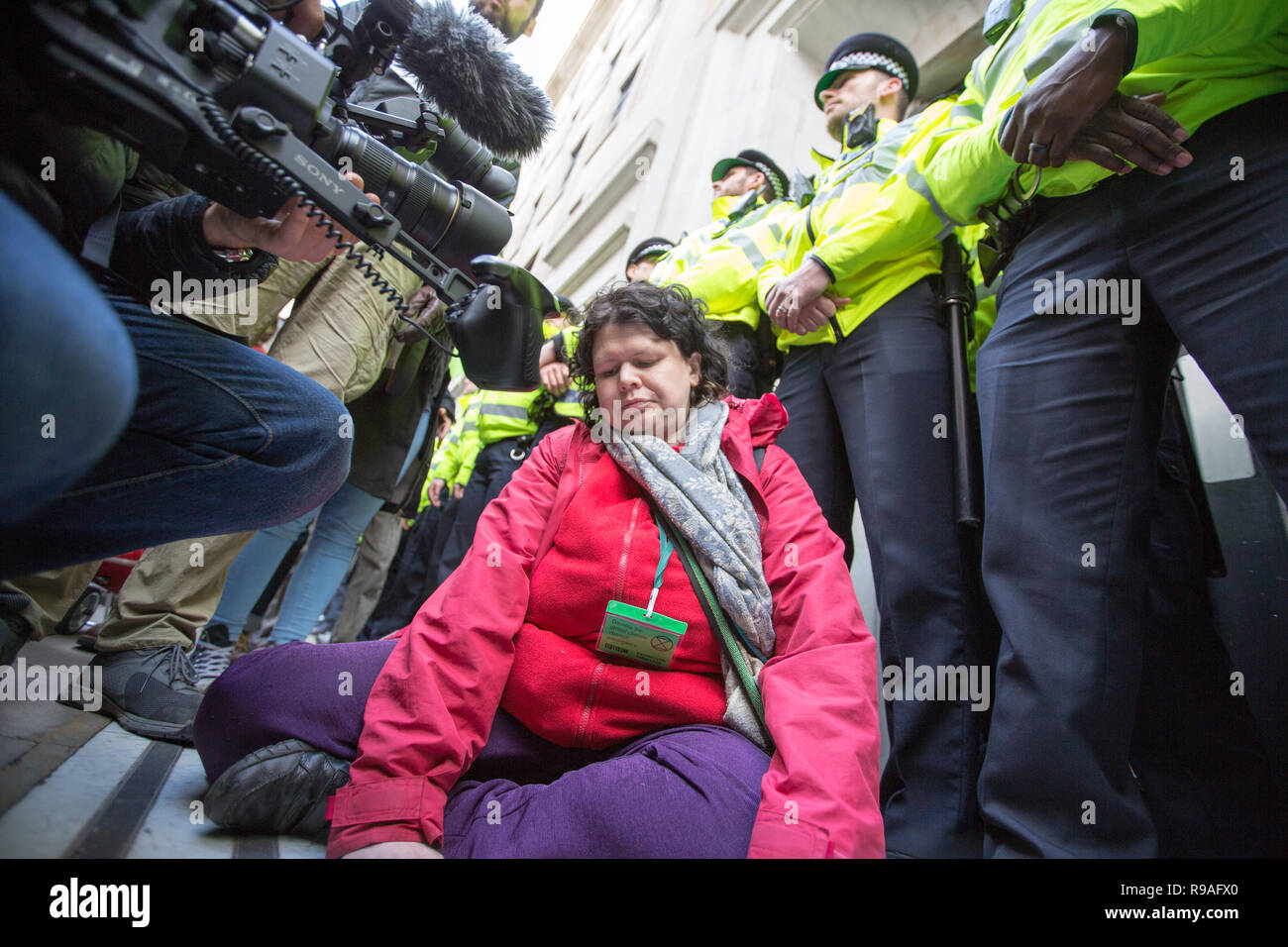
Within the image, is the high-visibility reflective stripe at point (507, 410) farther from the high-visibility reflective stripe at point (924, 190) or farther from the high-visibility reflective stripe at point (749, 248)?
the high-visibility reflective stripe at point (924, 190)

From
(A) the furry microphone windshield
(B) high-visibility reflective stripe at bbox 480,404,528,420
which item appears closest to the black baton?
(A) the furry microphone windshield

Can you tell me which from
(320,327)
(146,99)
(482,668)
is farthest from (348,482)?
(146,99)

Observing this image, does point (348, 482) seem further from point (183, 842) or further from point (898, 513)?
point (898, 513)

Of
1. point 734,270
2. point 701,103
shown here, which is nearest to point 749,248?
point 734,270

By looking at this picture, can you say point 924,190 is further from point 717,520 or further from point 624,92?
point 624,92

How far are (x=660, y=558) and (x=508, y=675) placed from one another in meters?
0.25

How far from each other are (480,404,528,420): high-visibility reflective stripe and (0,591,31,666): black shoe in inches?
66.4

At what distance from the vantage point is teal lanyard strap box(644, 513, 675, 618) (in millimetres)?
856

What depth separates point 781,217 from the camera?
6.32 ft

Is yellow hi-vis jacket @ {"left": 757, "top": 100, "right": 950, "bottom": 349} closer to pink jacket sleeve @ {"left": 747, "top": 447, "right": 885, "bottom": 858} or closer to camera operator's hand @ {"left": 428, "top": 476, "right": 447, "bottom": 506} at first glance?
pink jacket sleeve @ {"left": 747, "top": 447, "right": 885, "bottom": 858}

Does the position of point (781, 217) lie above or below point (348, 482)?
above

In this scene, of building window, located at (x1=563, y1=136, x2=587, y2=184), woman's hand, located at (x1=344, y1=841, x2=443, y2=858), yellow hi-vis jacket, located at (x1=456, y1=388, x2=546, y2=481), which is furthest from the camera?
building window, located at (x1=563, y1=136, x2=587, y2=184)

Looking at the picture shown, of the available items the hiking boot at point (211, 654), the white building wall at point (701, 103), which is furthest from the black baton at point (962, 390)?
the white building wall at point (701, 103)

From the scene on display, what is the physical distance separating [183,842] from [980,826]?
1.07 m
